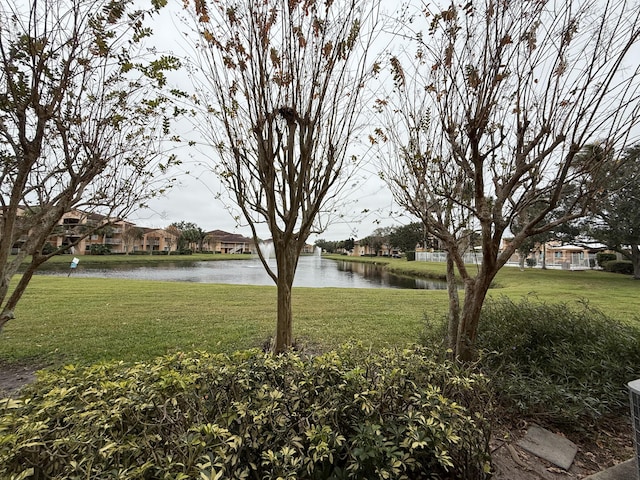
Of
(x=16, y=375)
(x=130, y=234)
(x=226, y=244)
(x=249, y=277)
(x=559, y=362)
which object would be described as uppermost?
(x=130, y=234)

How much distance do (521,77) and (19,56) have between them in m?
3.80

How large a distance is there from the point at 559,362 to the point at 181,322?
6.61m

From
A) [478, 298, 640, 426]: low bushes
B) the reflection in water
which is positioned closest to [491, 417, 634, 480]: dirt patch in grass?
[478, 298, 640, 426]: low bushes

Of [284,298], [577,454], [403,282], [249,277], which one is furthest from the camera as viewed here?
[249,277]

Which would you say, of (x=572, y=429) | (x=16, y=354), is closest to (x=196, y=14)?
(x=572, y=429)

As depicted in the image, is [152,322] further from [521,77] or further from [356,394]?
[521,77]

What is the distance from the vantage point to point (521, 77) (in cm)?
264

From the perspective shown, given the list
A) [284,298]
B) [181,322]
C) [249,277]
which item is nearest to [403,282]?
[249,277]

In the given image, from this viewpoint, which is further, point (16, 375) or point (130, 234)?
point (130, 234)

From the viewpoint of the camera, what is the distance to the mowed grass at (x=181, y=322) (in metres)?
4.85

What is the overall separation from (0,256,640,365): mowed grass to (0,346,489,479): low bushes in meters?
1.08

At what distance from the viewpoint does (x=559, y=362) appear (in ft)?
10.3

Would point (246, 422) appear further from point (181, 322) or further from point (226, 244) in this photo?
point (226, 244)

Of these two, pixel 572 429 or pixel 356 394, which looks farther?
pixel 572 429
